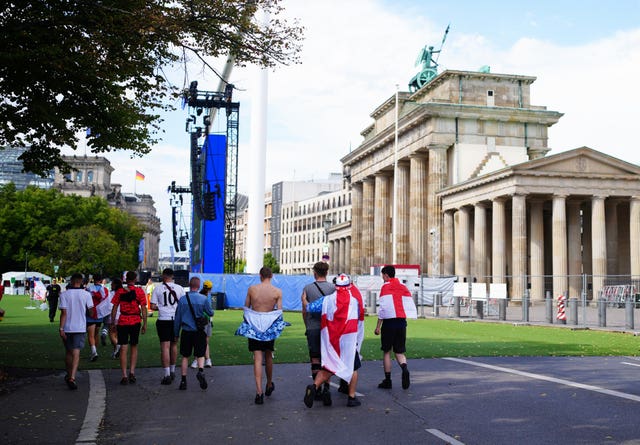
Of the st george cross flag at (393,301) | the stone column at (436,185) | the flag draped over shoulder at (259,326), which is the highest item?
the stone column at (436,185)

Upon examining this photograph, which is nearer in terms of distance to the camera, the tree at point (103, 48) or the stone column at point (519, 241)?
the tree at point (103, 48)

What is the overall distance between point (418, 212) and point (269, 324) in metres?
51.8

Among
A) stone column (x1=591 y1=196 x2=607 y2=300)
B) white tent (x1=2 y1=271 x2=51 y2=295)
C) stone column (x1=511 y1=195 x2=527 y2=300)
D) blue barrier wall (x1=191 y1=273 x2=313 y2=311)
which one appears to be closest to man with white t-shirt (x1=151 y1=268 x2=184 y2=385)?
blue barrier wall (x1=191 y1=273 x2=313 y2=311)

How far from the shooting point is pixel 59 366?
1477cm

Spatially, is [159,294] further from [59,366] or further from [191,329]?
[59,366]

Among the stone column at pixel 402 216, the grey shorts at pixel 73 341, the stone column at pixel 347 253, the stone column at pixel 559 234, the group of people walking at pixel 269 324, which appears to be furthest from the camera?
the stone column at pixel 347 253

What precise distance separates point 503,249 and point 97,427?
145ft

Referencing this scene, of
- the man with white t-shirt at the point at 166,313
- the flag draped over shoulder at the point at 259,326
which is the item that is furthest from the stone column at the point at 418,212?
the flag draped over shoulder at the point at 259,326

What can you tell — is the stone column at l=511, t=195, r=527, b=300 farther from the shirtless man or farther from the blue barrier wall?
the shirtless man

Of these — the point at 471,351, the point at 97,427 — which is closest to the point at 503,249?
the point at 471,351

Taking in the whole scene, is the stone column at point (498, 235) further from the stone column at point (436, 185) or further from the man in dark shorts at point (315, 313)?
the man in dark shorts at point (315, 313)

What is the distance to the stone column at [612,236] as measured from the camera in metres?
52.6

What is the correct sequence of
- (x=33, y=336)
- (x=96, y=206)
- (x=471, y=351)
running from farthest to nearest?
(x=96, y=206) → (x=33, y=336) → (x=471, y=351)

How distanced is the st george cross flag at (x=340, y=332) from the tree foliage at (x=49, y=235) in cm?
8072
